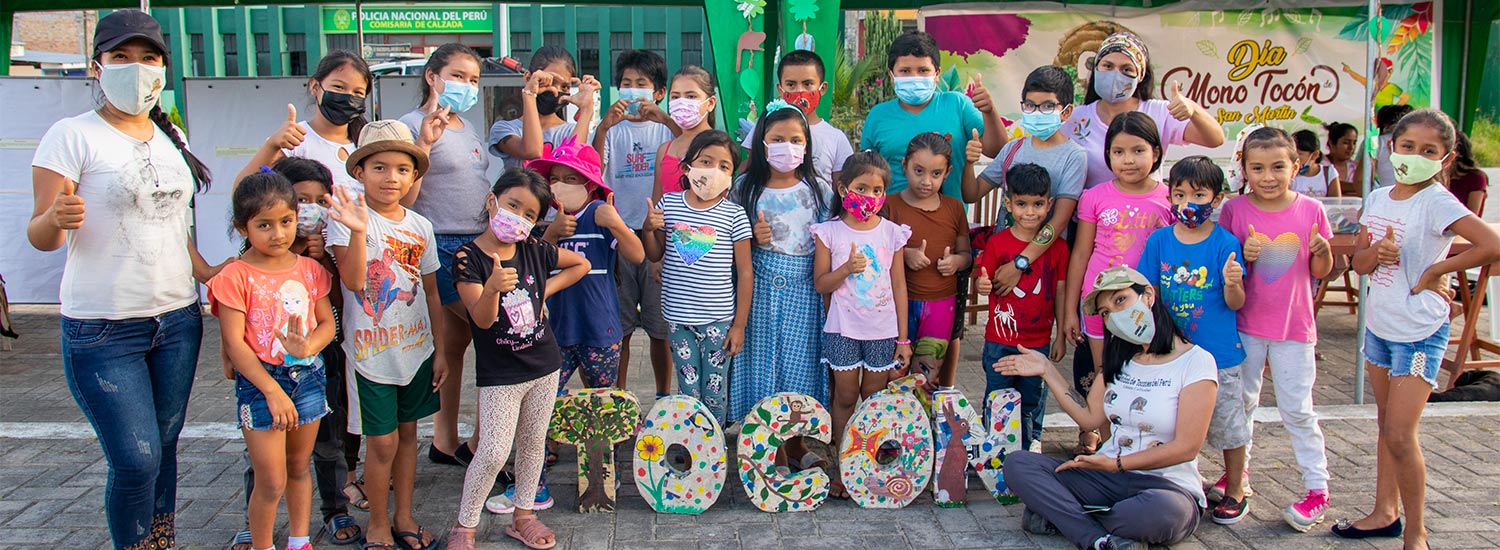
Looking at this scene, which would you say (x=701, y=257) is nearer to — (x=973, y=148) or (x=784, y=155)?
(x=784, y=155)

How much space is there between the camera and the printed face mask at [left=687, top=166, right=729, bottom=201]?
13.5 ft

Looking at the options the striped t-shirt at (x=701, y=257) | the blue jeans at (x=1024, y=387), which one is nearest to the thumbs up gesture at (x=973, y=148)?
the blue jeans at (x=1024, y=387)

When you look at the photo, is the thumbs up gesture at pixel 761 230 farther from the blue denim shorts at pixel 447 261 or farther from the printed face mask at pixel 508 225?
the blue denim shorts at pixel 447 261

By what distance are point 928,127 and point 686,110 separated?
3.72 ft

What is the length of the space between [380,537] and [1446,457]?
4.68 metres

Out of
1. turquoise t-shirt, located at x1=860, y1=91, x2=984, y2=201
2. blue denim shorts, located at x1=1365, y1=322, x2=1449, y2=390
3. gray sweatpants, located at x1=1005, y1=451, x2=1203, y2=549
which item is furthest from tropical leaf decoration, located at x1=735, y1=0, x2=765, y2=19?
blue denim shorts, located at x1=1365, y1=322, x2=1449, y2=390

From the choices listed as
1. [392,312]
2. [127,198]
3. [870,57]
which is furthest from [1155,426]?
[870,57]

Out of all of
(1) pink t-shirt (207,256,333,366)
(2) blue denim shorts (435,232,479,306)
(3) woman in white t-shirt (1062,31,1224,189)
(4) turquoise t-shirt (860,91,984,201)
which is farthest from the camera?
(4) turquoise t-shirt (860,91,984,201)

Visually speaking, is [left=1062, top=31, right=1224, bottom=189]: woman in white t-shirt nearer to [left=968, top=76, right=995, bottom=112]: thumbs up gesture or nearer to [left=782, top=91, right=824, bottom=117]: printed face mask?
[left=968, top=76, right=995, bottom=112]: thumbs up gesture

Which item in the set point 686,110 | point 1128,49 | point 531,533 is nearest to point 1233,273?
point 1128,49

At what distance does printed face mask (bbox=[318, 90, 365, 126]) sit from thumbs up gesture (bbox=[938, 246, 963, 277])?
96.8 inches

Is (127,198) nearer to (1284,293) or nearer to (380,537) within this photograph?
(380,537)

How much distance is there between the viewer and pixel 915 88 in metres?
4.69

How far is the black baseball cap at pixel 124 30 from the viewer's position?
3242 mm
